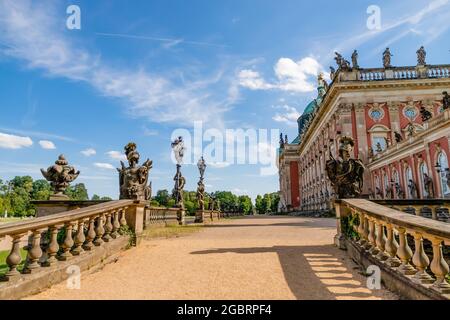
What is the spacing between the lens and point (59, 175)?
946 centimetres

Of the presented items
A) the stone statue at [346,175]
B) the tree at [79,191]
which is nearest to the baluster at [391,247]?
the stone statue at [346,175]

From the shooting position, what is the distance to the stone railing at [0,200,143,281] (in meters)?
4.41

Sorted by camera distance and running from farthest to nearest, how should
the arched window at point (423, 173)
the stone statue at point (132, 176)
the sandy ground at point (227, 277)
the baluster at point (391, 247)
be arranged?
1. the arched window at point (423, 173)
2. the stone statue at point (132, 176)
3. the baluster at point (391, 247)
4. the sandy ground at point (227, 277)

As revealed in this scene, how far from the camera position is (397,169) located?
91.8 feet

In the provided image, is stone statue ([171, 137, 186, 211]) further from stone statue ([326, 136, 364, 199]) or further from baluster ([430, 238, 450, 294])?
baluster ([430, 238, 450, 294])

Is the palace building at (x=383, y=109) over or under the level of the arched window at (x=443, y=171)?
over

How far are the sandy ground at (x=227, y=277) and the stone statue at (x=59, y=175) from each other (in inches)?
143

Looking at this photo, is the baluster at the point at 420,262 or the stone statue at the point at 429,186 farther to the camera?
the stone statue at the point at 429,186

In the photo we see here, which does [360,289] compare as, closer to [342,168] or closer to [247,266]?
[247,266]

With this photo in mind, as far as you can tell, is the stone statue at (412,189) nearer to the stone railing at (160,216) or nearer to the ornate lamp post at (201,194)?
the ornate lamp post at (201,194)

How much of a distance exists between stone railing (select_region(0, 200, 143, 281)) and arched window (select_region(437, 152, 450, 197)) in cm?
2111

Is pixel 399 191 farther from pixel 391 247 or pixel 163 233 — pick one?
pixel 391 247

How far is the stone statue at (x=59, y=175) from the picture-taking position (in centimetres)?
937
